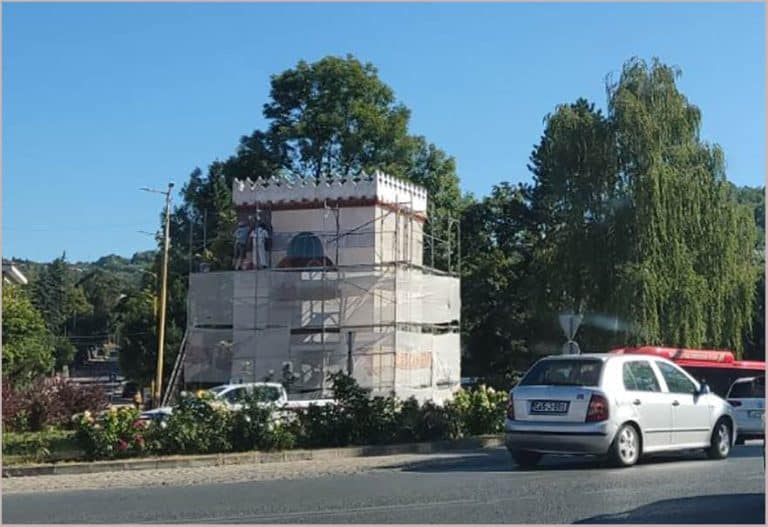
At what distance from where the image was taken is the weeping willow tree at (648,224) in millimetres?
38281

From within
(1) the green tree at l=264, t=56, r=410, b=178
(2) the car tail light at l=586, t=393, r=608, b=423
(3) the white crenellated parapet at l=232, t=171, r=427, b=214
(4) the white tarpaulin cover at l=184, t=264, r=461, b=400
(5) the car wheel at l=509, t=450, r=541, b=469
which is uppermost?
(1) the green tree at l=264, t=56, r=410, b=178

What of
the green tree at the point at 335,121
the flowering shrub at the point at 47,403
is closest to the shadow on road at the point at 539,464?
the flowering shrub at the point at 47,403

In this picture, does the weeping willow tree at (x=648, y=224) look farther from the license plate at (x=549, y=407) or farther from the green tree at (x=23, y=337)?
the license plate at (x=549, y=407)

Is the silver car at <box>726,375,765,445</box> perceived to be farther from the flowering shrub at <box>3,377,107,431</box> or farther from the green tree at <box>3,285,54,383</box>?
the green tree at <box>3,285,54,383</box>

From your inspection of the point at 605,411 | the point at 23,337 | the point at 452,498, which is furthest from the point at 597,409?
the point at 23,337

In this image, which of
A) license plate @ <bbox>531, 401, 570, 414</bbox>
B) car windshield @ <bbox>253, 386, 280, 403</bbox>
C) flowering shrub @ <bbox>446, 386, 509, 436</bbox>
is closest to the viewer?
license plate @ <bbox>531, 401, 570, 414</bbox>

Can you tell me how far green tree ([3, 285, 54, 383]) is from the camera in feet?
155

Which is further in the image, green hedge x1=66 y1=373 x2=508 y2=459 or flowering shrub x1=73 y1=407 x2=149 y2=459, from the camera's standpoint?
green hedge x1=66 y1=373 x2=508 y2=459

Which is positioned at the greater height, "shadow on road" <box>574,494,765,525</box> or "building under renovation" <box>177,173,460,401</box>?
"building under renovation" <box>177,173,460,401</box>

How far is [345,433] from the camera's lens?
20281mm

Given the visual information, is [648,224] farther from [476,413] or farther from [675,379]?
[675,379]

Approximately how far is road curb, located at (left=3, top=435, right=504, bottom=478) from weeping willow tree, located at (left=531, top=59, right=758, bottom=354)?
63.2 feet

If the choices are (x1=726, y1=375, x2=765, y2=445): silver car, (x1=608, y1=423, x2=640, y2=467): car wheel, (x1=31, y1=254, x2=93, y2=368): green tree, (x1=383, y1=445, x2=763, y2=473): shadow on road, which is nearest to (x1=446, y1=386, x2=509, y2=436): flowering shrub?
(x1=383, y1=445, x2=763, y2=473): shadow on road

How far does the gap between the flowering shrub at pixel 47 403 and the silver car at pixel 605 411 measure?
11.7m
